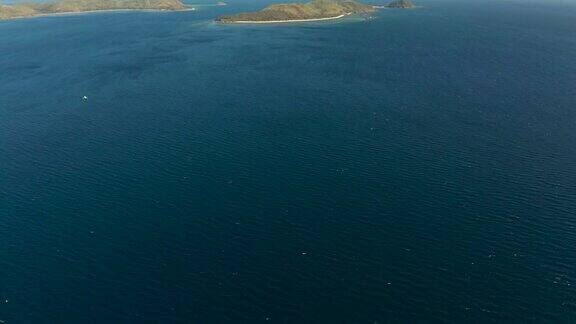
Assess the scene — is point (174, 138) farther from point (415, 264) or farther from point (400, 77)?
point (400, 77)

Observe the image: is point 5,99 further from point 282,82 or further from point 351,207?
point 351,207

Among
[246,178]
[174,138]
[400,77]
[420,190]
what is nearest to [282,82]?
[400,77]

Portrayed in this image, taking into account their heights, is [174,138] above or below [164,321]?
above

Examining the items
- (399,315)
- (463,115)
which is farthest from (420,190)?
(463,115)

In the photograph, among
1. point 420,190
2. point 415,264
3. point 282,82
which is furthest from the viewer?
point 282,82

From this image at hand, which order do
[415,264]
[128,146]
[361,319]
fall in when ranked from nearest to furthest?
Answer: [361,319], [415,264], [128,146]

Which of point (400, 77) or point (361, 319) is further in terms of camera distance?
point (400, 77)
